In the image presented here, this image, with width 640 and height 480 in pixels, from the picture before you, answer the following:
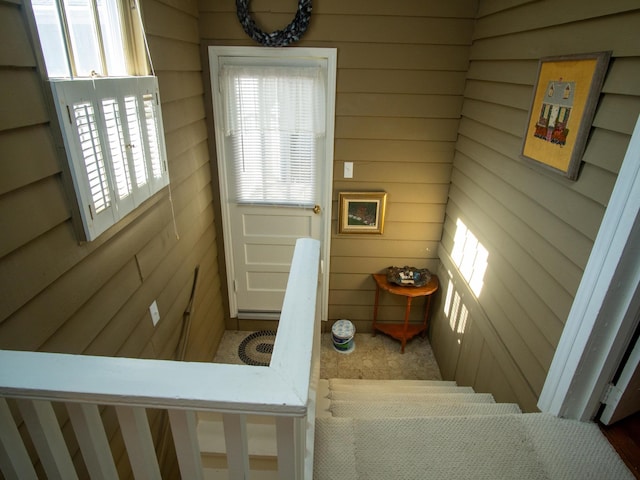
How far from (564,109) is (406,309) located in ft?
6.96

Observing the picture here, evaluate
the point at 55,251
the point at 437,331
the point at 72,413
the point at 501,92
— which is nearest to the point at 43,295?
the point at 55,251

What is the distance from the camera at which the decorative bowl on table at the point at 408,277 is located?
308cm

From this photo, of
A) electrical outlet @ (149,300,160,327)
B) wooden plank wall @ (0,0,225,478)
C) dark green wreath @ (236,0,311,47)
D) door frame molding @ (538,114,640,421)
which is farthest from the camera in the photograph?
dark green wreath @ (236,0,311,47)

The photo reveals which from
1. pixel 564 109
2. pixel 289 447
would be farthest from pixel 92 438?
pixel 564 109

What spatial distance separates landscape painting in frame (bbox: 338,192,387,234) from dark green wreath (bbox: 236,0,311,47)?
1.16 meters

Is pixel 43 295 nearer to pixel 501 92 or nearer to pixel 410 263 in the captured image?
pixel 501 92

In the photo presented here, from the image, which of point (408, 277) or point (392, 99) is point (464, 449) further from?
point (392, 99)

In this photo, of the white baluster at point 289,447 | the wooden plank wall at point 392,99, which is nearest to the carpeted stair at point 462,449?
the white baluster at point 289,447

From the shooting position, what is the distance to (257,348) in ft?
11.0

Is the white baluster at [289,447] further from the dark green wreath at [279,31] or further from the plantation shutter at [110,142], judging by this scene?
the dark green wreath at [279,31]

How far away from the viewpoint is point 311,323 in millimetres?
794

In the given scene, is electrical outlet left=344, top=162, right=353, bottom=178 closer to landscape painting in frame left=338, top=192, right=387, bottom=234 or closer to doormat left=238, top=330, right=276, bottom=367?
landscape painting in frame left=338, top=192, right=387, bottom=234

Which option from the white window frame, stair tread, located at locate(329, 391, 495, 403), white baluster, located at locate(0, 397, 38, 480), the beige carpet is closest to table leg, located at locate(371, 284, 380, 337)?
stair tread, located at locate(329, 391, 495, 403)

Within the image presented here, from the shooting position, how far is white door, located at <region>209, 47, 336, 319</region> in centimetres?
272
